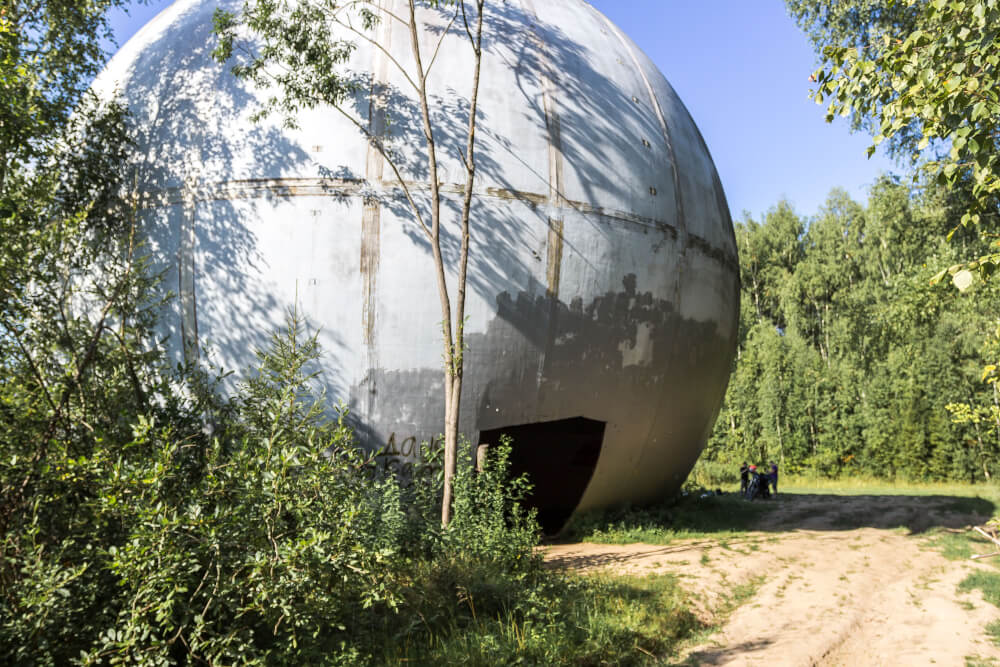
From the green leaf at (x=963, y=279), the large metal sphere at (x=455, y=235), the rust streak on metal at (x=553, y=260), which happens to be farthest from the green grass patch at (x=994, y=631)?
the rust streak on metal at (x=553, y=260)

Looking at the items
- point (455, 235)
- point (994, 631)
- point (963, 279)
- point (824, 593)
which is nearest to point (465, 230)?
point (455, 235)

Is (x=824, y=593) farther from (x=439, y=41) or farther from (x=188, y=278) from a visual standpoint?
(x=188, y=278)

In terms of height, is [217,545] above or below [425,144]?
below

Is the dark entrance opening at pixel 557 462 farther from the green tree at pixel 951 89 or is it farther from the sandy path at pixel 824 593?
the green tree at pixel 951 89

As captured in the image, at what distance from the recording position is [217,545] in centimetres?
431

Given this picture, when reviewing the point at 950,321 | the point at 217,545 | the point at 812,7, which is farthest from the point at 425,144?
the point at 950,321

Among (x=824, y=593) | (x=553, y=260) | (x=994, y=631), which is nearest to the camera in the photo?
(x=994, y=631)

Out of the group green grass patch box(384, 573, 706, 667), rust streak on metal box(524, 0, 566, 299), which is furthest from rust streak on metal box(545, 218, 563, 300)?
green grass patch box(384, 573, 706, 667)

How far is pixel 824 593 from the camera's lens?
802 centimetres

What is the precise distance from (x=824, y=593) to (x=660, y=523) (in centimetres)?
308

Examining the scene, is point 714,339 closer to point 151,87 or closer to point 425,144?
point 425,144

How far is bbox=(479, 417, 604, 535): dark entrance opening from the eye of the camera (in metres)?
10.3

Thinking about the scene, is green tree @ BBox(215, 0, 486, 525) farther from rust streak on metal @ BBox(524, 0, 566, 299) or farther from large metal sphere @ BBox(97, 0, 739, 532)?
rust streak on metal @ BBox(524, 0, 566, 299)

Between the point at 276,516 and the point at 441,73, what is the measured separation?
Answer: 6448 mm
